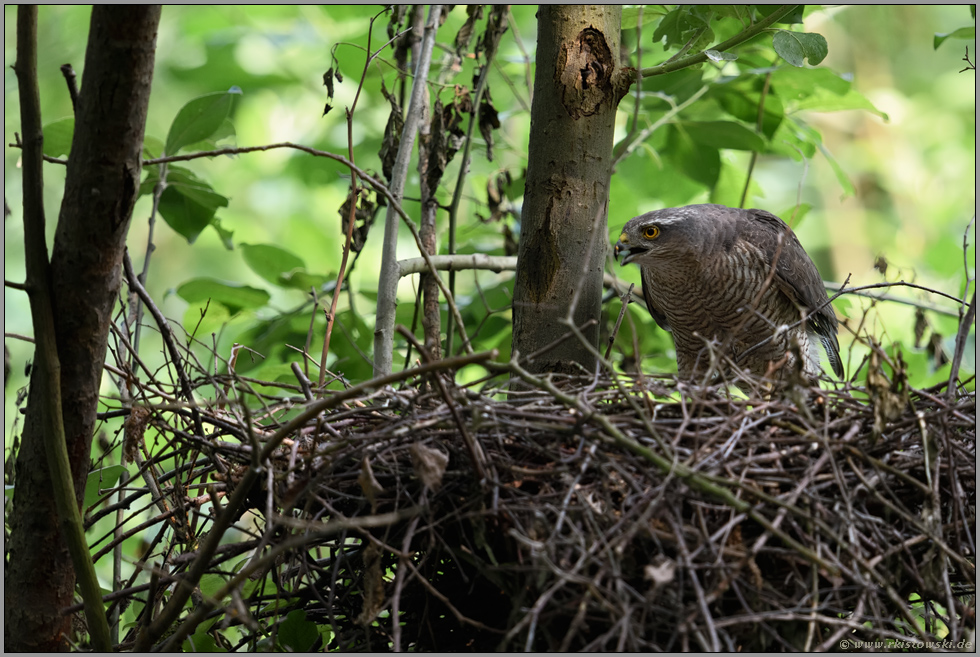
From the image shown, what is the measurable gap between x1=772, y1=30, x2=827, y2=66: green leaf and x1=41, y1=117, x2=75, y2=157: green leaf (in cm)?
229

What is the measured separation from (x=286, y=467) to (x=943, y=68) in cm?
1151

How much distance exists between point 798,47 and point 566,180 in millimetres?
774

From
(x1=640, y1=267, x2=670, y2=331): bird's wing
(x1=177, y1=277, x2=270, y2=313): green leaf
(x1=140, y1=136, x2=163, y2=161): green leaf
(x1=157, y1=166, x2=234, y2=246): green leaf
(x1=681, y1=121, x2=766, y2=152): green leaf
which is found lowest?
(x1=177, y1=277, x2=270, y2=313): green leaf

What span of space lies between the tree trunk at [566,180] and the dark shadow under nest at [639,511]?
1.71 ft

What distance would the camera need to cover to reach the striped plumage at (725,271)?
3098 millimetres

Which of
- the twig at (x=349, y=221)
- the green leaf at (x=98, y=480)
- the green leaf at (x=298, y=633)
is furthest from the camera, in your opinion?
the twig at (x=349, y=221)

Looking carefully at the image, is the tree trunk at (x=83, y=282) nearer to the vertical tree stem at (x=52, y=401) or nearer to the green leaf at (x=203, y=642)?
the vertical tree stem at (x=52, y=401)

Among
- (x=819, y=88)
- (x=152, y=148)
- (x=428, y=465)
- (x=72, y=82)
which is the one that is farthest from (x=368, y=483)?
(x=819, y=88)

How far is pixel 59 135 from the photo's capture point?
267 centimetres

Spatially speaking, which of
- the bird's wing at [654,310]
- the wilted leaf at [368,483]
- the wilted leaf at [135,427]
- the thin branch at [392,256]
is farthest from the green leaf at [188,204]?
the bird's wing at [654,310]

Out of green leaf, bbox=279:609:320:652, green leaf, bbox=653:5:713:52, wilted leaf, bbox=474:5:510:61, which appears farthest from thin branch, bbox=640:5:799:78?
green leaf, bbox=279:609:320:652

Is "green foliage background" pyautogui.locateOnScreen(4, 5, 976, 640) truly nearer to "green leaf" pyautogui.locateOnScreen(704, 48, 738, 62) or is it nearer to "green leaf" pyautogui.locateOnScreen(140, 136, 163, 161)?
"green leaf" pyautogui.locateOnScreen(140, 136, 163, 161)

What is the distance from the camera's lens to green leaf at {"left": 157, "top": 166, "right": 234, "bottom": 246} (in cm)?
284

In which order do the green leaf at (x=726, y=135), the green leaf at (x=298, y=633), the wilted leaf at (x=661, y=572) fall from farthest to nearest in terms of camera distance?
1. the green leaf at (x=726, y=135)
2. the green leaf at (x=298, y=633)
3. the wilted leaf at (x=661, y=572)
